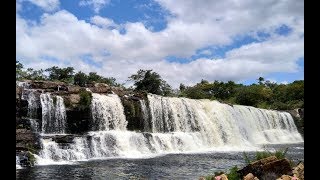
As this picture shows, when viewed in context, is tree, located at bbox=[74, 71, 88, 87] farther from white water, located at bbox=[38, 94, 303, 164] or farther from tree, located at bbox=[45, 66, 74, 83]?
white water, located at bbox=[38, 94, 303, 164]

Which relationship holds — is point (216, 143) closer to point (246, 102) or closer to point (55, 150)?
point (55, 150)

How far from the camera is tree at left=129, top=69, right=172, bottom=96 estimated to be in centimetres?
4084

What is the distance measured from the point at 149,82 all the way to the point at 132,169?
26.9 m

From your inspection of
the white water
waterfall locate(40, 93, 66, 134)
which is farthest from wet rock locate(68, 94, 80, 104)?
the white water

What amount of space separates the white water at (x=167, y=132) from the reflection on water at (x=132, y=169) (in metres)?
A: 1.85

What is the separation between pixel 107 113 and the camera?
71.7 feet

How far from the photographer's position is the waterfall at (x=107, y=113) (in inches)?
849

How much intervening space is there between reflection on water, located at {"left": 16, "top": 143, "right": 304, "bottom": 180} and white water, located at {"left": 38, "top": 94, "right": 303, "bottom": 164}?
1.85 m

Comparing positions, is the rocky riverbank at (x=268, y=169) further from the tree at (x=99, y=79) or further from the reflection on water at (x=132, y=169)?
the tree at (x=99, y=79)

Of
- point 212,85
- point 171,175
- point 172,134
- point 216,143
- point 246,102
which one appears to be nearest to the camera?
point 171,175

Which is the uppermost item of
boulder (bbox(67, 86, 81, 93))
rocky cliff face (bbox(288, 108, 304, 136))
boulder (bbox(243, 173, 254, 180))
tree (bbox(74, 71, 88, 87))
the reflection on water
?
tree (bbox(74, 71, 88, 87))
